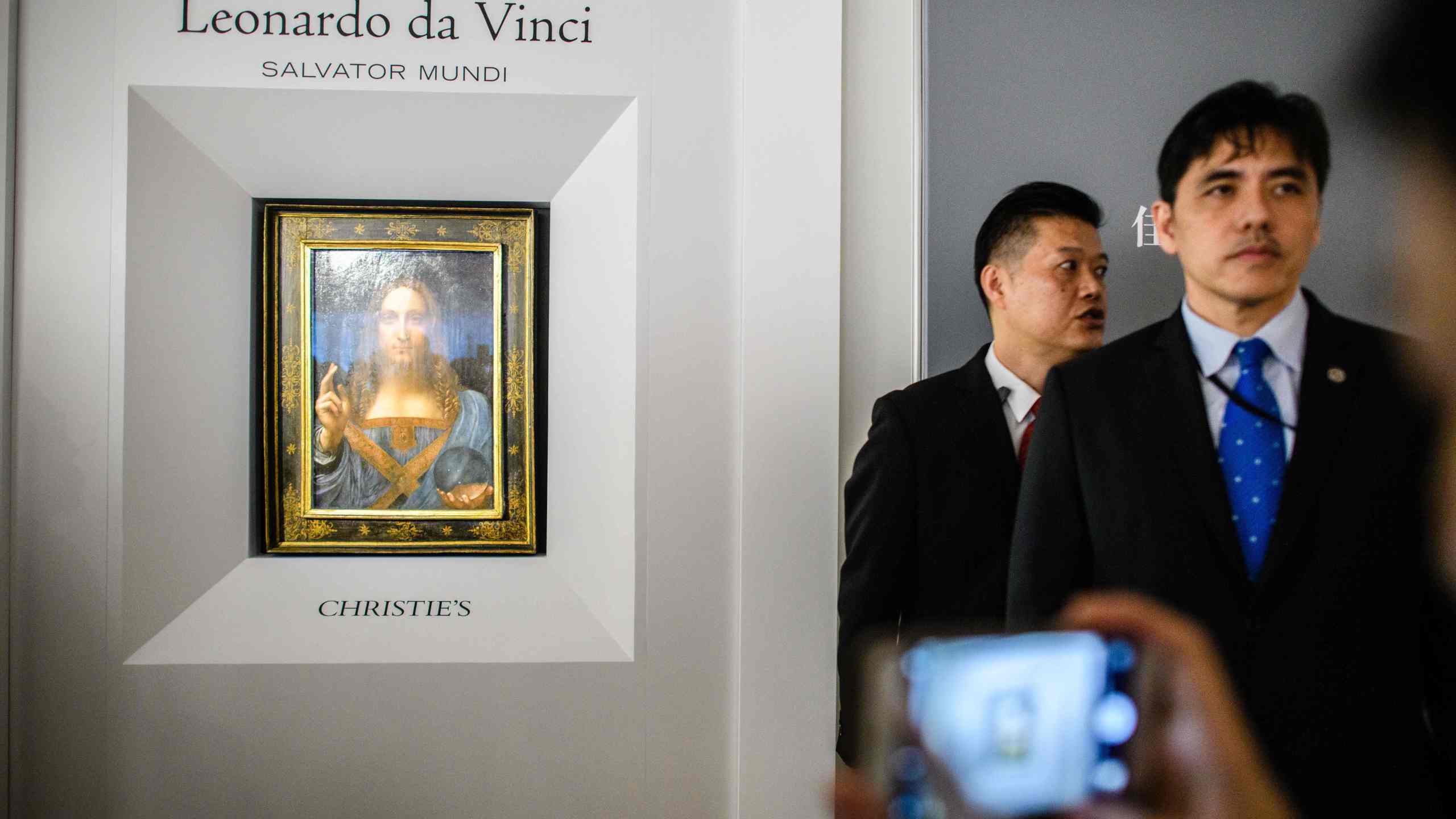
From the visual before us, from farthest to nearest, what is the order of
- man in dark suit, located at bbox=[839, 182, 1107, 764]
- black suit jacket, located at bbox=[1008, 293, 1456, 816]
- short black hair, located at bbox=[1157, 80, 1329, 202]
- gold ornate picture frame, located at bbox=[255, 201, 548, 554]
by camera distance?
gold ornate picture frame, located at bbox=[255, 201, 548, 554], man in dark suit, located at bbox=[839, 182, 1107, 764], short black hair, located at bbox=[1157, 80, 1329, 202], black suit jacket, located at bbox=[1008, 293, 1456, 816]

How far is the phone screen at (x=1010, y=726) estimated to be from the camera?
0.53m

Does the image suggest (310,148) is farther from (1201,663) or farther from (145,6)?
(1201,663)

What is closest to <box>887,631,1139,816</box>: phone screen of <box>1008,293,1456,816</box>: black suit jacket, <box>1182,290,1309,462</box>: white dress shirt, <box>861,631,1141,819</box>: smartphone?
<box>861,631,1141,819</box>: smartphone

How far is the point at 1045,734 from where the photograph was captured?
0.62 meters

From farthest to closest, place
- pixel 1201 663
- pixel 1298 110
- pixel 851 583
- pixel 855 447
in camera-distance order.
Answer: pixel 855 447 → pixel 851 583 → pixel 1298 110 → pixel 1201 663

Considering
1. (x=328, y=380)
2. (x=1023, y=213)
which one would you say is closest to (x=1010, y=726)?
(x=1023, y=213)

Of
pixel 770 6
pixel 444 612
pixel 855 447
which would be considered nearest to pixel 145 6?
pixel 770 6

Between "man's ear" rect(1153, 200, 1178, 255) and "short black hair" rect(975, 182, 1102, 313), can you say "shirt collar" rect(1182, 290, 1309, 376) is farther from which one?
"short black hair" rect(975, 182, 1102, 313)

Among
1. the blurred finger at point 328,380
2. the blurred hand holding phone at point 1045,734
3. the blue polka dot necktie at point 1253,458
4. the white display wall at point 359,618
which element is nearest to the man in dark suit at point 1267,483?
the blue polka dot necktie at point 1253,458

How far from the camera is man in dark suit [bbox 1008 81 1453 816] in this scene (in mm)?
1311

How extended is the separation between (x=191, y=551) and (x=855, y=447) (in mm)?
1664

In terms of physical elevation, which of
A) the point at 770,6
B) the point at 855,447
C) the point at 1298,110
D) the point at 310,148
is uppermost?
the point at 770,6

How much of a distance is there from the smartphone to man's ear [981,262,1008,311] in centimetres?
107

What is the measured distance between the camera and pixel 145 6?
2.00 m
